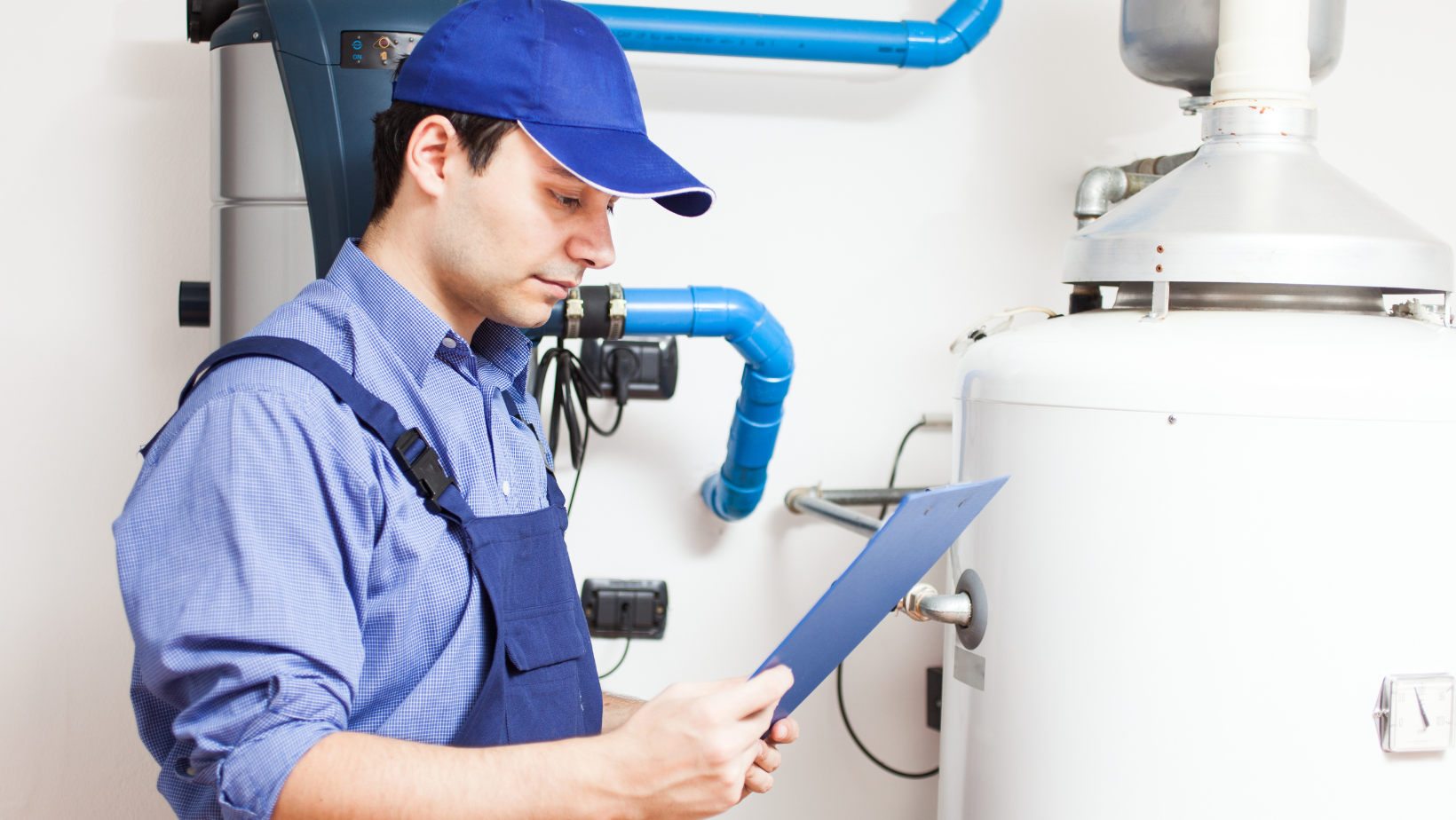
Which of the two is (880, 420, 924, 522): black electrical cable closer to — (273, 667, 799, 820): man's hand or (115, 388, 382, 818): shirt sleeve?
(273, 667, 799, 820): man's hand

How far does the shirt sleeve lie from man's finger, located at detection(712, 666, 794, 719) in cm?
23

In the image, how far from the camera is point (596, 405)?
1.44 metres

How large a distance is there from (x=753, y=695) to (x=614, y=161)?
0.39 m

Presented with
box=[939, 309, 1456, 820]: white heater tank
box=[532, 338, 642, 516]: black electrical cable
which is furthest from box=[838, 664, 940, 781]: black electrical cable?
box=[939, 309, 1456, 820]: white heater tank

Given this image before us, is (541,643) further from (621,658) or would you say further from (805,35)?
(805,35)

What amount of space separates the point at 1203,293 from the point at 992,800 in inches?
21.2

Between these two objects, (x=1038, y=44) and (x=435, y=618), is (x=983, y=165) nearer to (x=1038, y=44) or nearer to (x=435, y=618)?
(x=1038, y=44)

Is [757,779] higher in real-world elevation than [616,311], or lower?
lower

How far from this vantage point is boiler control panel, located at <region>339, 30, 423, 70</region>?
0.93 m

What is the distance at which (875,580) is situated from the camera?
628 mm

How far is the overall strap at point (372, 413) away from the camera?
0.63 m

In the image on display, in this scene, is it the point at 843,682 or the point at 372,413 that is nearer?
the point at 372,413

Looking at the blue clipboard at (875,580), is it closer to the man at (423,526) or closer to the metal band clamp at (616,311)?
the man at (423,526)

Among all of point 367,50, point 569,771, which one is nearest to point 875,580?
point 569,771
